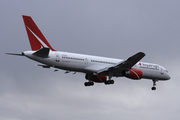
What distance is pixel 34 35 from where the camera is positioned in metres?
48.8

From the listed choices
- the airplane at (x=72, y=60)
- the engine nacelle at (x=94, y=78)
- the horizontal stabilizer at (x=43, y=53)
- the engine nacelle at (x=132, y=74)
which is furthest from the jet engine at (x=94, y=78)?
the horizontal stabilizer at (x=43, y=53)

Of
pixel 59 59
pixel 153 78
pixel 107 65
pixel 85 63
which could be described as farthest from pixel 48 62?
pixel 153 78

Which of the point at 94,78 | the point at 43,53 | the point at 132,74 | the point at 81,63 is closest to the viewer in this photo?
the point at 43,53

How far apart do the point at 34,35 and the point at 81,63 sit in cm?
760

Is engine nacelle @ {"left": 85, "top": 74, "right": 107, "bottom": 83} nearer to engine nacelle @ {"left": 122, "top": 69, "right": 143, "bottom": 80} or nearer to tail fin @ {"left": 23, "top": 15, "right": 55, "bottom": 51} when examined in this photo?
engine nacelle @ {"left": 122, "top": 69, "right": 143, "bottom": 80}

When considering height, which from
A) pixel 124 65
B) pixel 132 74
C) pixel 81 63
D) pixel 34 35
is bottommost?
pixel 132 74

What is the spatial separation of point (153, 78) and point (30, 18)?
22.3m

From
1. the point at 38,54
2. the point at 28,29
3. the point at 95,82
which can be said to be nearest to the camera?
the point at 38,54

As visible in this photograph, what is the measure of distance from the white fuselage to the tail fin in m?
2.50

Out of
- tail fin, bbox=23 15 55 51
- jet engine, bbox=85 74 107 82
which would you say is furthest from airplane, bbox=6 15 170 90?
jet engine, bbox=85 74 107 82

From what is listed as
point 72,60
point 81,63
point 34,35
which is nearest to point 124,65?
point 81,63

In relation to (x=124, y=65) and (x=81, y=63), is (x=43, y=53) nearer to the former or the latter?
(x=81, y=63)

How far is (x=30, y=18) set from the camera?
4894 cm

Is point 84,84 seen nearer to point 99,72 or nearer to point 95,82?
point 95,82
